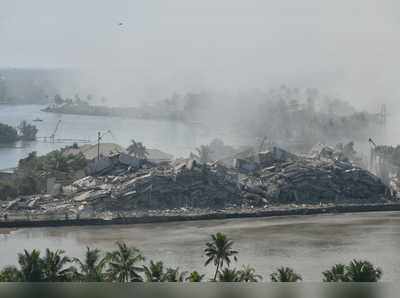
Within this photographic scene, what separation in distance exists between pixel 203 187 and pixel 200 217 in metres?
0.98

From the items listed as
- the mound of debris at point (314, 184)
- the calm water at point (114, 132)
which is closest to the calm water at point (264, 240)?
the mound of debris at point (314, 184)

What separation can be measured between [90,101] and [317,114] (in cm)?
1413

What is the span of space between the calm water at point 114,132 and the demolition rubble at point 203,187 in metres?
4.97

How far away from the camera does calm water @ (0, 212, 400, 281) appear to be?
24.6 ft

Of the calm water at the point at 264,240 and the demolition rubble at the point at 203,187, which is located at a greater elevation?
Result: the demolition rubble at the point at 203,187

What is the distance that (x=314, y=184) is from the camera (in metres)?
11.5

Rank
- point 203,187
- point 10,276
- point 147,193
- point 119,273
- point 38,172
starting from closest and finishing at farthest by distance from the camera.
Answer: point 10,276, point 119,273, point 147,193, point 203,187, point 38,172

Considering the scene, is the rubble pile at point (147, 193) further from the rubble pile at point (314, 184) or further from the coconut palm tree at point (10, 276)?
the coconut palm tree at point (10, 276)

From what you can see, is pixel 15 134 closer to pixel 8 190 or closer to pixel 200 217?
pixel 8 190

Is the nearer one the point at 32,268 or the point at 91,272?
the point at 32,268

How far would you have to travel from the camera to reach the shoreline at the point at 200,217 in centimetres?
957

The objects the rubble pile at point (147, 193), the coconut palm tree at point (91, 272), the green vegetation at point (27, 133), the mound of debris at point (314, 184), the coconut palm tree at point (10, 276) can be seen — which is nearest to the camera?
the coconut palm tree at point (10, 276)

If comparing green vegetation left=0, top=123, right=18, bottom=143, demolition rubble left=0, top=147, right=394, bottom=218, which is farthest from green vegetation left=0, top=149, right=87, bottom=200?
green vegetation left=0, top=123, right=18, bottom=143

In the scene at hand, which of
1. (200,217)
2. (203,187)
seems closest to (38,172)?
(203,187)
